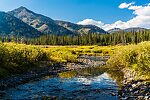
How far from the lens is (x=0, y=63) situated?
1844 inches

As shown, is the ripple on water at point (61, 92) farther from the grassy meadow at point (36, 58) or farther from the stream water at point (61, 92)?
the grassy meadow at point (36, 58)

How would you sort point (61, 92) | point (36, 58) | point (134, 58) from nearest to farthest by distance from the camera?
point (61, 92), point (134, 58), point (36, 58)

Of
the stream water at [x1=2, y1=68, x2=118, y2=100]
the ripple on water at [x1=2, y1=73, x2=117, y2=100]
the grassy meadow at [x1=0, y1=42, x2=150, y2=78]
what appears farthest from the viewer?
the grassy meadow at [x1=0, y1=42, x2=150, y2=78]

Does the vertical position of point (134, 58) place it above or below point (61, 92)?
above

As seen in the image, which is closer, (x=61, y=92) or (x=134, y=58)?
(x=61, y=92)

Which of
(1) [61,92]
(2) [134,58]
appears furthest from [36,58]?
(1) [61,92]

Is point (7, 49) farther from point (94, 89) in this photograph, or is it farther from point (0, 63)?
point (94, 89)

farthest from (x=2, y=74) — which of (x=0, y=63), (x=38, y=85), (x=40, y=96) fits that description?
(x=40, y=96)

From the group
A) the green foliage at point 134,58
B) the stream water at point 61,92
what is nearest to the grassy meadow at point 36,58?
the green foliage at point 134,58

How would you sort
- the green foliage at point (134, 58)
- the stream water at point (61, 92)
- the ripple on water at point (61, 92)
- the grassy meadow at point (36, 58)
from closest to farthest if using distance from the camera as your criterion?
the stream water at point (61, 92), the ripple on water at point (61, 92), the green foliage at point (134, 58), the grassy meadow at point (36, 58)

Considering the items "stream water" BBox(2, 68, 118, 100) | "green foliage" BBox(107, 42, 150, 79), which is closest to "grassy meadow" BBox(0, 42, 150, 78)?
"green foliage" BBox(107, 42, 150, 79)

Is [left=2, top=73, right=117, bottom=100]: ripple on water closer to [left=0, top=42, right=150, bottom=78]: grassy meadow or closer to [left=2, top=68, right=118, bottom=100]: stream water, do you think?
[left=2, top=68, right=118, bottom=100]: stream water

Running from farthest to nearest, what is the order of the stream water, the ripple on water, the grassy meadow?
the grassy meadow, the ripple on water, the stream water

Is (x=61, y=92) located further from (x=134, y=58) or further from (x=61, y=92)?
(x=134, y=58)
